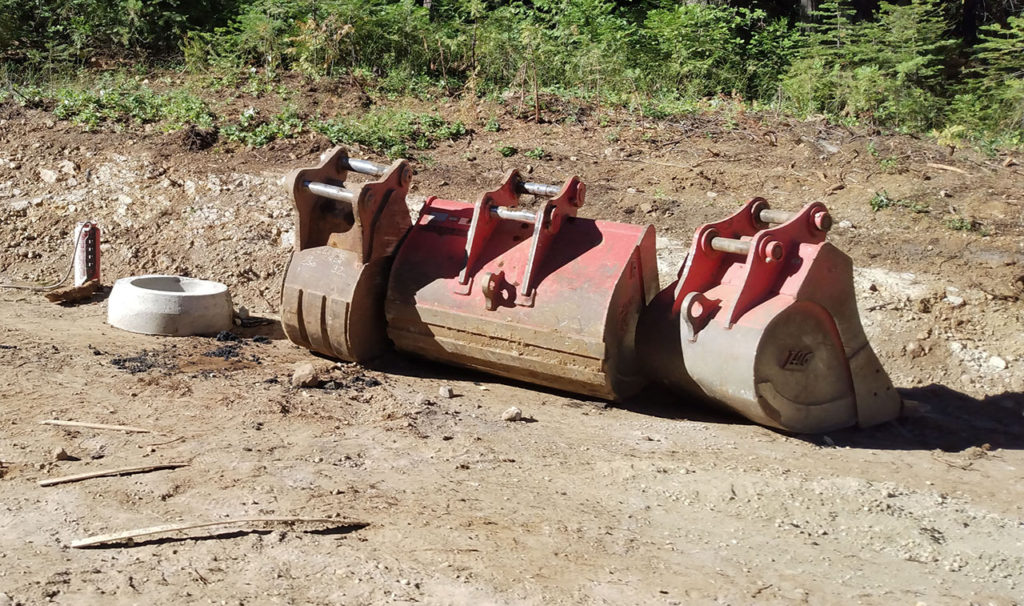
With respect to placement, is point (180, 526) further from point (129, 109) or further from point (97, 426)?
point (129, 109)

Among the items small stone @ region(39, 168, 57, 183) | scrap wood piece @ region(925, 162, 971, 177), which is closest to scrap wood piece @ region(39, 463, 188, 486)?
small stone @ region(39, 168, 57, 183)

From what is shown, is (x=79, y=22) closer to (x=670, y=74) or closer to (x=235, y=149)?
(x=235, y=149)

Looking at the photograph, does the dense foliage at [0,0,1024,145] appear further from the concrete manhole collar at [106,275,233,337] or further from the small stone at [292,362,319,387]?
the small stone at [292,362,319,387]

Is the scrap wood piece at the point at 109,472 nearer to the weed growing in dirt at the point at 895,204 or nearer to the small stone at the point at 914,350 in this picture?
the small stone at the point at 914,350

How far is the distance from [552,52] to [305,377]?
7.35 meters

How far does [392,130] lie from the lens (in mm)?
9844

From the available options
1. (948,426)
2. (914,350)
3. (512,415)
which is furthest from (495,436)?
Result: (914,350)

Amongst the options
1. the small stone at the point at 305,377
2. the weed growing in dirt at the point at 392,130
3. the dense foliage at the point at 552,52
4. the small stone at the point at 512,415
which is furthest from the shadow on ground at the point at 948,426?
the weed growing in dirt at the point at 392,130

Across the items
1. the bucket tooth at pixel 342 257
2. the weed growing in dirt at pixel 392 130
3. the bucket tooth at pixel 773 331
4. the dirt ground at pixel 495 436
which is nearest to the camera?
the dirt ground at pixel 495 436

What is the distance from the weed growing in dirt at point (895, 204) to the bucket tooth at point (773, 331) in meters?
2.75

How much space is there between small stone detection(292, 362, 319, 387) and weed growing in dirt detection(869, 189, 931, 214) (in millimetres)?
4590

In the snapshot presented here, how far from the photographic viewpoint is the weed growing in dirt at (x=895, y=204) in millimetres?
8055

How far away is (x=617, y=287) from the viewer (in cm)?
548

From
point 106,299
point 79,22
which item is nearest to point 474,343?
point 106,299
